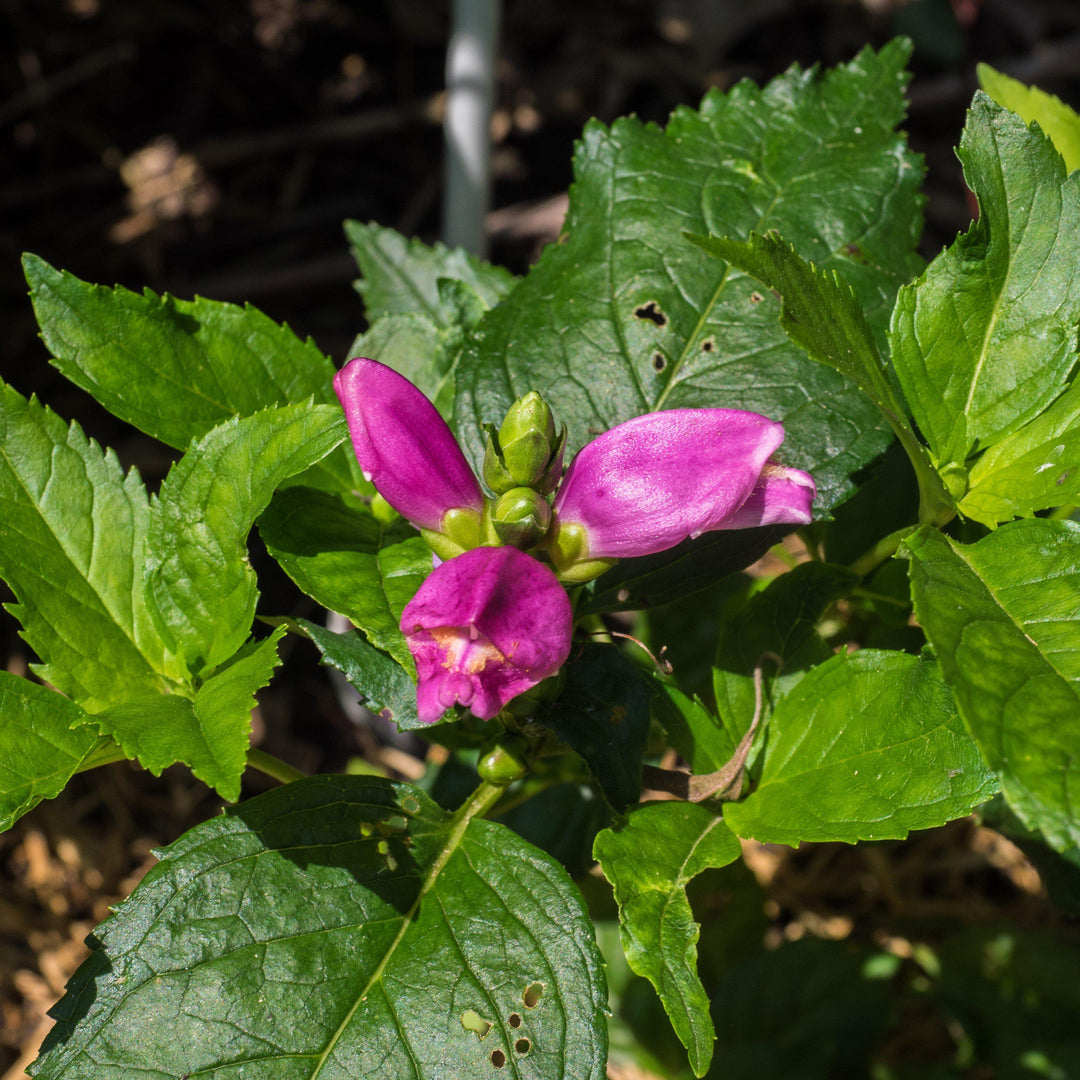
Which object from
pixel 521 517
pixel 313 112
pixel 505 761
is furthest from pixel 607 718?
pixel 313 112

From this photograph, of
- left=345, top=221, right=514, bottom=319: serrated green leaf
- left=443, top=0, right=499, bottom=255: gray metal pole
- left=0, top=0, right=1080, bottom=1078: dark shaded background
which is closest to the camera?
left=345, top=221, right=514, bottom=319: serrated green leaf

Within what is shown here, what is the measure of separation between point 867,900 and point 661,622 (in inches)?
42.8

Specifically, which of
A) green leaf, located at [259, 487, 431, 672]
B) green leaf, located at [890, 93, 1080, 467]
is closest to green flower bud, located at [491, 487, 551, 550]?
green leaf, located at [259, 487, 431, 672]

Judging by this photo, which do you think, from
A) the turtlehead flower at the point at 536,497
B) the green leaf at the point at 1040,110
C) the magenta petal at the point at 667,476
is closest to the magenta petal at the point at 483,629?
the turtlehead flower at the point at 536,497

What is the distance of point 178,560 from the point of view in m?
1.01

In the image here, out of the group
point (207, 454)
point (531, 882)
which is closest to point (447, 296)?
point (207, 454)

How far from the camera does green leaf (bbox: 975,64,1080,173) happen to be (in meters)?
1.32

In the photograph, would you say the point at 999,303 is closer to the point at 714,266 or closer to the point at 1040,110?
the point at 714,266

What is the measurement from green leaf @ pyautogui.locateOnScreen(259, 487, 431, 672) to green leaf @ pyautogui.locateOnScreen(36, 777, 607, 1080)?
195mm

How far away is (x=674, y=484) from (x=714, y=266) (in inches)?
16.9

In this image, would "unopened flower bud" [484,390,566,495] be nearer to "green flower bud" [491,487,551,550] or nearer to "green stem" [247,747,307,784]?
"green flower bud" [491,487,551,550]

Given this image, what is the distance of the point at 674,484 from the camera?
2.94 ft

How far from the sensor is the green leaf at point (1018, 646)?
0.74 m

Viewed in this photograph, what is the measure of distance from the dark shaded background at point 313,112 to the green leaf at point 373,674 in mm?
1737
